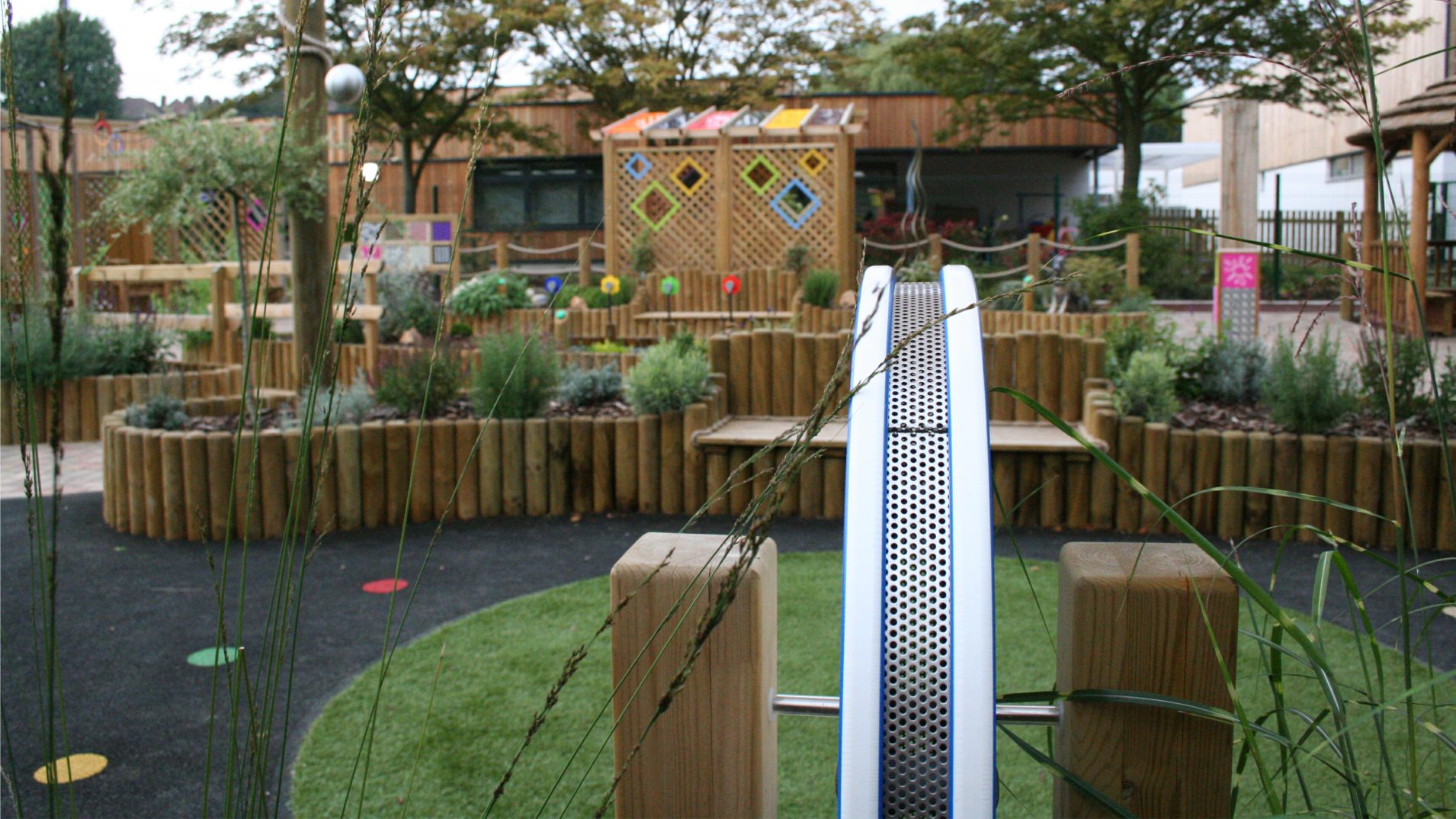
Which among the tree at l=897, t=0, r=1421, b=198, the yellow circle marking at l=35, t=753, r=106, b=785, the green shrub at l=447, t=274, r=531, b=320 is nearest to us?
the yellow circle marking at l=35, t=753, r=106, b=785

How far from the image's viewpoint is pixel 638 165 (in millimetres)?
14500

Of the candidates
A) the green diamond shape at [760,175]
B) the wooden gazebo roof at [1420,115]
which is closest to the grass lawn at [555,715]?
the wooden gazebo roof at [1420,115]

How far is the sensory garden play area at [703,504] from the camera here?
101cm

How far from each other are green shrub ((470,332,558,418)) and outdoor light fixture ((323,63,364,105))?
139 centimetres

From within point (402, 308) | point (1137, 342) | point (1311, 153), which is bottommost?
point (1137, 342)

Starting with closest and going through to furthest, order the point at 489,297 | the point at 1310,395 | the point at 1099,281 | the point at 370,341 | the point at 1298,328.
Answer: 1. the point at 1310,395
2. the point at 370,341
3. the point at 1298,328
4. the point at 489,297
5. the point at 1099,281

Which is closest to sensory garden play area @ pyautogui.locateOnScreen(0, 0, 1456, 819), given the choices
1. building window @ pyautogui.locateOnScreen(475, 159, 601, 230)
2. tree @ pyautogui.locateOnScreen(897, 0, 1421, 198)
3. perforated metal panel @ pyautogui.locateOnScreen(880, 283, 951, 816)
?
perforated metal panel @ pyautogui.locateOnScreen(880, 283, 951, 816)

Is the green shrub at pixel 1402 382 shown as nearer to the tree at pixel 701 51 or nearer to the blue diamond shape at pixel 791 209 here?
the blue diamond shape at pixel 791 209

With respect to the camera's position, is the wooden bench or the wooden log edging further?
the wooden bench

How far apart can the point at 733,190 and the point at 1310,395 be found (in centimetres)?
1015

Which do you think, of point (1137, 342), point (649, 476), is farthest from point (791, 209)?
point (649, 476)

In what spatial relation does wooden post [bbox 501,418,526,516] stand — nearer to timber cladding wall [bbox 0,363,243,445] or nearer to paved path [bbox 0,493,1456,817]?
paved path [bbox 0,493,1456,817]

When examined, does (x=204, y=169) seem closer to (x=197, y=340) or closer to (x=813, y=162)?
(x=197, y=340)

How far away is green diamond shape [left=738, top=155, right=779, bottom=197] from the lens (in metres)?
14.2
